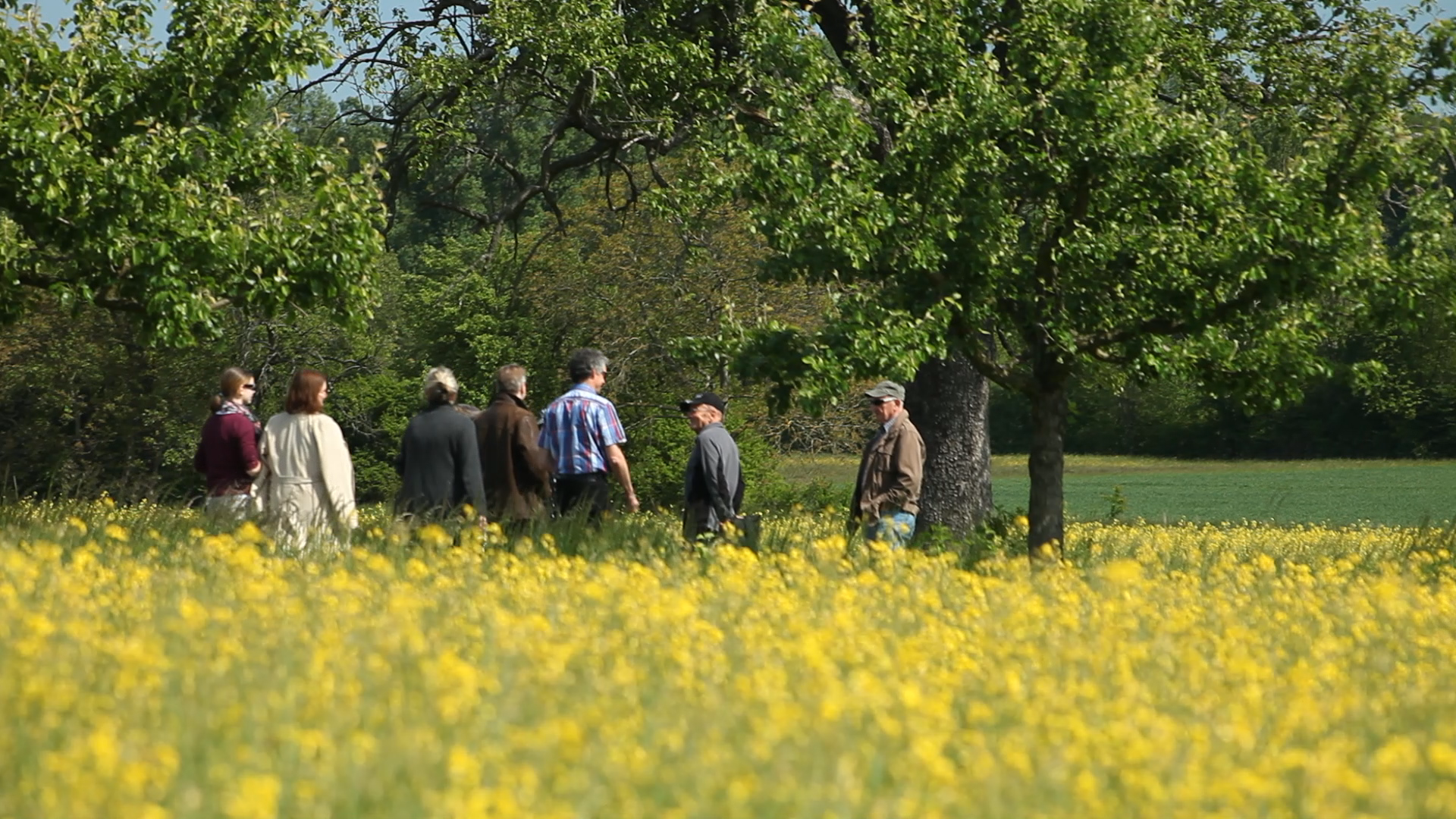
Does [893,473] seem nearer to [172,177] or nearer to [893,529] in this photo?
[893,529]

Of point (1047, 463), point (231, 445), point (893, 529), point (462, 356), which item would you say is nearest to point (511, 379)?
point (231, 445)

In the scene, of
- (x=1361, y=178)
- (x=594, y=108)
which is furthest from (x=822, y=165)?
(x=594, y=108)

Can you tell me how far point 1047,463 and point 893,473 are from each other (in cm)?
257

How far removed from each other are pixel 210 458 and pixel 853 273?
14.9 ft

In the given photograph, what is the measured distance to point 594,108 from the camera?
1766 centimetres

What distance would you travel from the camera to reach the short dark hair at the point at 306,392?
9766 millimetres

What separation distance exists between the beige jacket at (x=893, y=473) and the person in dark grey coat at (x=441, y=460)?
7.75 ft

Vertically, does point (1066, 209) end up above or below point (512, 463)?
above

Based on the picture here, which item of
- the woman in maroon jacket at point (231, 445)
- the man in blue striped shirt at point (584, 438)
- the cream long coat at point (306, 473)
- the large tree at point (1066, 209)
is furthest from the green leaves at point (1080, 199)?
the woman in maroon jacket at point (231, 445)

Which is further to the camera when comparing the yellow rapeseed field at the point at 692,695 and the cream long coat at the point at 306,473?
the cream long coat at the point at 306,473

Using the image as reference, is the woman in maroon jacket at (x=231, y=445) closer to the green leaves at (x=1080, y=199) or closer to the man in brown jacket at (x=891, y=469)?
the green leaves at (x=1080, y=199)

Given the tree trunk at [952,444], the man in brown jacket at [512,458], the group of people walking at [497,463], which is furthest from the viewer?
the tree trunk at [952,444]

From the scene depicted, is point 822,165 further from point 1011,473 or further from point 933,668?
point 1011,473

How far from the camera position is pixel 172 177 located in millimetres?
12539
